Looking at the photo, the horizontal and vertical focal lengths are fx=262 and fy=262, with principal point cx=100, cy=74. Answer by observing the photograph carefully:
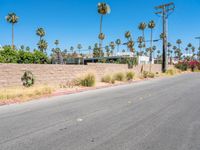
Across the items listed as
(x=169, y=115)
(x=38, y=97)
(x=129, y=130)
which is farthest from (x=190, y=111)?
(x=38, y=97)

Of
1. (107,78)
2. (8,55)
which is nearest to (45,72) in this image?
(8,55)

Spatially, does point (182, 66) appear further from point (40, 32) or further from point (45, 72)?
point (45, 72)

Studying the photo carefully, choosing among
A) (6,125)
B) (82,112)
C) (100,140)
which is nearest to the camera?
(100,140)

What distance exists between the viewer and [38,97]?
1380 cm

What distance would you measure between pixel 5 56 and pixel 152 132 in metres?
15.4

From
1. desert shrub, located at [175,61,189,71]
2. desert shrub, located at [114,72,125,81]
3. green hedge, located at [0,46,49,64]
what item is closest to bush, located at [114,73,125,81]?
desert shrub, located at [114,72,125,81]

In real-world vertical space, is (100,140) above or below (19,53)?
below

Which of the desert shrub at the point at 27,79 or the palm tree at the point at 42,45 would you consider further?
the palm tree at the point at 42,45

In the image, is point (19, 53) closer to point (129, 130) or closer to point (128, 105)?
point (128, 105)

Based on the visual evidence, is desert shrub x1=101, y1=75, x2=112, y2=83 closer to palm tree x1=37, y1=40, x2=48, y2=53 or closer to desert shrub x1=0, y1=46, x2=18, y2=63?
desert shrub x1=0, y1=46, x2=18, y2=63

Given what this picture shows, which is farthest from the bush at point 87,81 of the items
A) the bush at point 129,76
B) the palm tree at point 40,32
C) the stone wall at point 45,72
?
the palm tree at point 40,32

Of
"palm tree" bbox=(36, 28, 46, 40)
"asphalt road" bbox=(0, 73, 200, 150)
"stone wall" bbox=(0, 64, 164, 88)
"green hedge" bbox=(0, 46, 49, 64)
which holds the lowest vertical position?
"asphalt road" bbox=(0, 73, 200, 150)

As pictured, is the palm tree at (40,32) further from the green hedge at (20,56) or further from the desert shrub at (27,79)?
the desert shrub at (27,79)

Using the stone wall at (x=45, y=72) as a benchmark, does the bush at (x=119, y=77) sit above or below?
below
